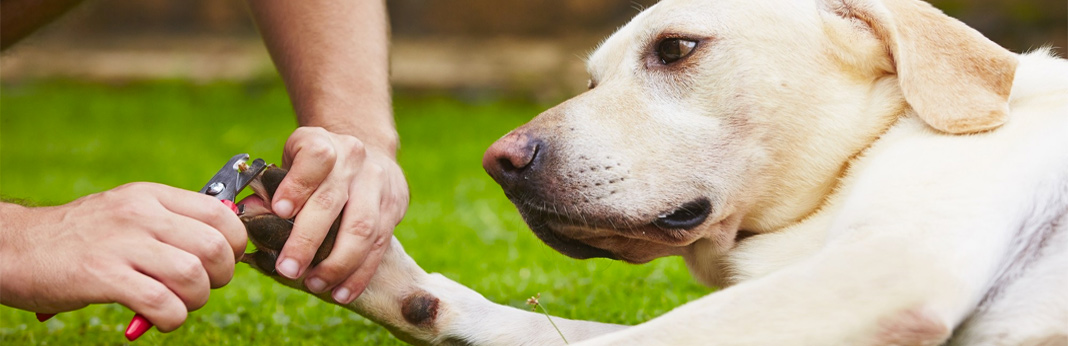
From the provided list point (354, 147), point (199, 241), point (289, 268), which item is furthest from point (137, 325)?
point (354, 147)

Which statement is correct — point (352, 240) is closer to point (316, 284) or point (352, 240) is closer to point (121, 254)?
point (316, 284)

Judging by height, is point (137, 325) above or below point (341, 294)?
above

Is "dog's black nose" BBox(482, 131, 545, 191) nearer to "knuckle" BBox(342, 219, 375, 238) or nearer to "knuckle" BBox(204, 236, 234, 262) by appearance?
"knuckle" BBox(342, 219, 375, 238)

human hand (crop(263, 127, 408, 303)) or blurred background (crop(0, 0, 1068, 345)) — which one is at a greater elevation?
human hand (crop(263, 127, 408, 303))

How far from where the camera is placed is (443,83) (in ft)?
36.2

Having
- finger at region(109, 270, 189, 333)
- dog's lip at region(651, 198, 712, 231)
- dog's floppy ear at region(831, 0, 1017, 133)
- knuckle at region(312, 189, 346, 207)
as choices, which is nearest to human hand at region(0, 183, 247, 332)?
finger at region(109, 270, 189, 333)

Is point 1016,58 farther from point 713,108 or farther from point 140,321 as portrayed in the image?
point 140,321

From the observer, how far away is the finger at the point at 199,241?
1.98 m

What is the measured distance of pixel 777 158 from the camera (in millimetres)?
2500

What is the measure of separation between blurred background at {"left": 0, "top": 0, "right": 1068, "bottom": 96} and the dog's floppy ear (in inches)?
306

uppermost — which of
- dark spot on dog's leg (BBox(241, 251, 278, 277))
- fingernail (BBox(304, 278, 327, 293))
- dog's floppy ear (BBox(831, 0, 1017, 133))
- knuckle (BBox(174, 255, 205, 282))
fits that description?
dog's floppy ear (BBox(831, 0, 1017, 133))

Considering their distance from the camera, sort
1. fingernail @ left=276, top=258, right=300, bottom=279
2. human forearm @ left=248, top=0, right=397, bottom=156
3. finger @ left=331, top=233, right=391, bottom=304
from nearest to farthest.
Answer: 1. fingernail @ left=276, top=258, right=300, bottom=279
2. finger @ left=331, top=233, right=391, bottom=304
3. human forearm @ left=248, top=0, right=397, bottom=156

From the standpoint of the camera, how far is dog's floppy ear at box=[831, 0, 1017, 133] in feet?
7.47

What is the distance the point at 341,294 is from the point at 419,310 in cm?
25
